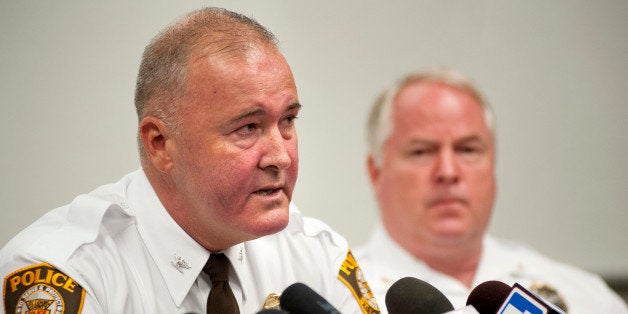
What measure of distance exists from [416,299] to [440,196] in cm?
159

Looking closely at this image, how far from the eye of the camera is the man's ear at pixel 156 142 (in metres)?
1.67

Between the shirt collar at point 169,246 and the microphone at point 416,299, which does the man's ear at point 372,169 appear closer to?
the shirt collar at point 169,246

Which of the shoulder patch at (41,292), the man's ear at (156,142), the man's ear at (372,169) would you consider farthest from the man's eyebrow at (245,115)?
the man's ear at (372,169)

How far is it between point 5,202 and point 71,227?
0.25 m

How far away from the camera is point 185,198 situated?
171cm

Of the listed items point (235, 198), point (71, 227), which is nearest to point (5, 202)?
point (71, 227)

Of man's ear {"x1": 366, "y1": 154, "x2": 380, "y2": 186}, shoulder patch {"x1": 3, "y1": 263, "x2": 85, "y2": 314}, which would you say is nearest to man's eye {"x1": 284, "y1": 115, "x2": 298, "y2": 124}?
shoulder patch {"x1": 3, "y1": 263, "x2": 85, "y2": 314}

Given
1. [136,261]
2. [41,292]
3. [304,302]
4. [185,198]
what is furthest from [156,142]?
[304,302]

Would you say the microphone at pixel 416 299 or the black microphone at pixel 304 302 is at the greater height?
the black microphone at pixel 304 302

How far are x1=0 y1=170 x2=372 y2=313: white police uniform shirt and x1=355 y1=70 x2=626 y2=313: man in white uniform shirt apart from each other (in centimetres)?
97

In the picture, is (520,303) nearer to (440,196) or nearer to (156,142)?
(156,142)

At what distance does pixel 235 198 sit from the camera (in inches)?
63.1

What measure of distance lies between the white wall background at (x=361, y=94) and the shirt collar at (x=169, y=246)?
18cm

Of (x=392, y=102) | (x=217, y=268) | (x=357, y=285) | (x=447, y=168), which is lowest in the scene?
(x=357, y=285)
